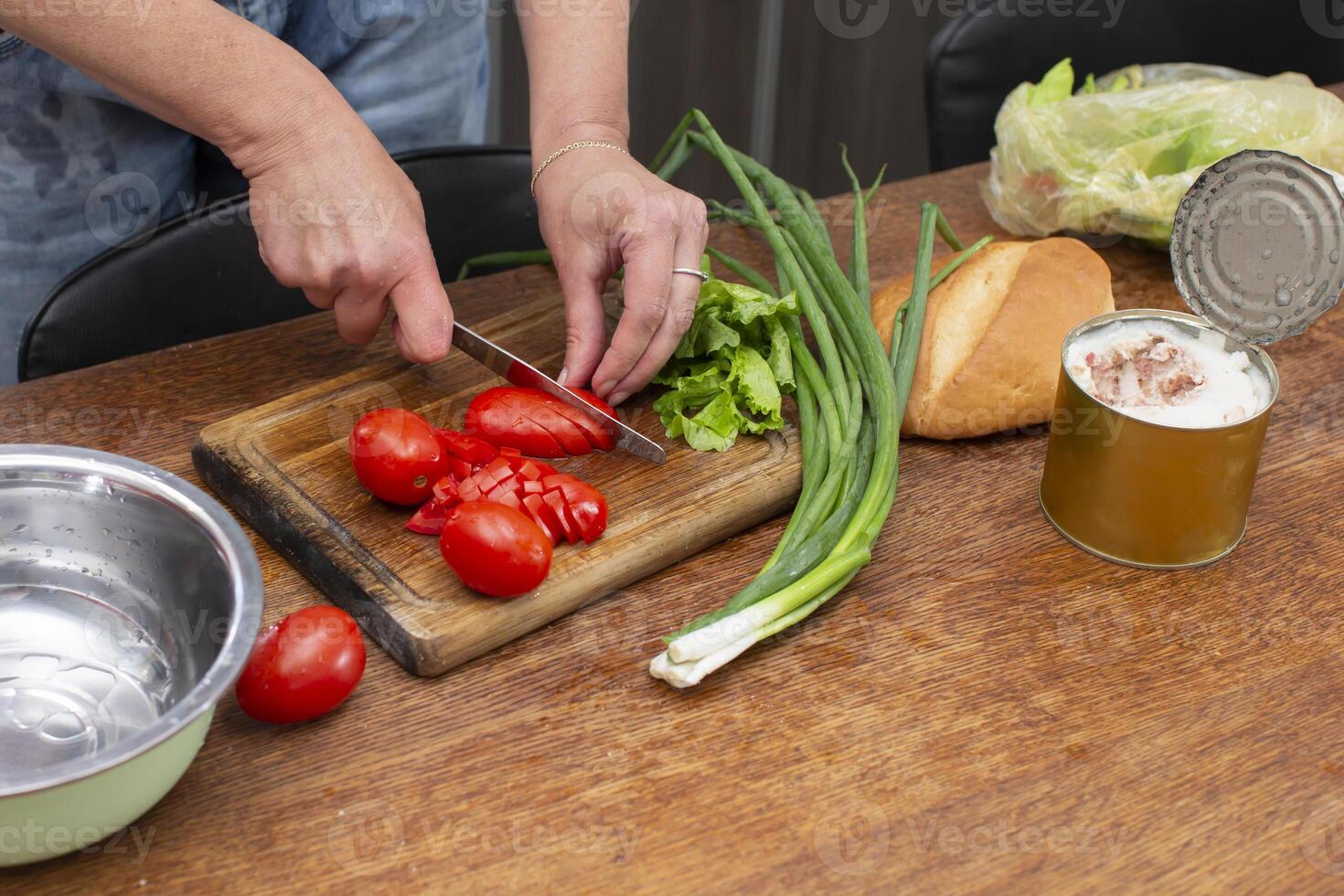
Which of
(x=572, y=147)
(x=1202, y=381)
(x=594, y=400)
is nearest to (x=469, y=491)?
(x=594, y=400)

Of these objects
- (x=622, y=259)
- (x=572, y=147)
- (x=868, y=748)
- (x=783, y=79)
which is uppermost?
(x=572, y=147)

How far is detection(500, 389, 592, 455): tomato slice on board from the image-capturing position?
165 centimetres

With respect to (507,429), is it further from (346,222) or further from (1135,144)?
(1135,144)

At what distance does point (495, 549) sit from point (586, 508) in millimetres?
162

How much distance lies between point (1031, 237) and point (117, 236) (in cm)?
164

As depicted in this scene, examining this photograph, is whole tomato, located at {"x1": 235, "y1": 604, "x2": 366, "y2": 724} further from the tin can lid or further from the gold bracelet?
the tin can lid

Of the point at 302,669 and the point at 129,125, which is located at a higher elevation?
the point at 129,125

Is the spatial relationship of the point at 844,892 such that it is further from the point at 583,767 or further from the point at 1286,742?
the point at 1286,742

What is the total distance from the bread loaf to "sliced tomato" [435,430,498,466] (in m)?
0.60

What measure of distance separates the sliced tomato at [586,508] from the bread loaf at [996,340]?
0.52 m

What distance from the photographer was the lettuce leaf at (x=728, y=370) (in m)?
1.69

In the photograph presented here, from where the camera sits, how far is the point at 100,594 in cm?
Result: 134

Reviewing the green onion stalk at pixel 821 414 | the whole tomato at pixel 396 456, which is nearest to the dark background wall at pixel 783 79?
the green onion stalk at pixel 821 414

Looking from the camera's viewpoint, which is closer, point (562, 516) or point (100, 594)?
point (100, 594)
